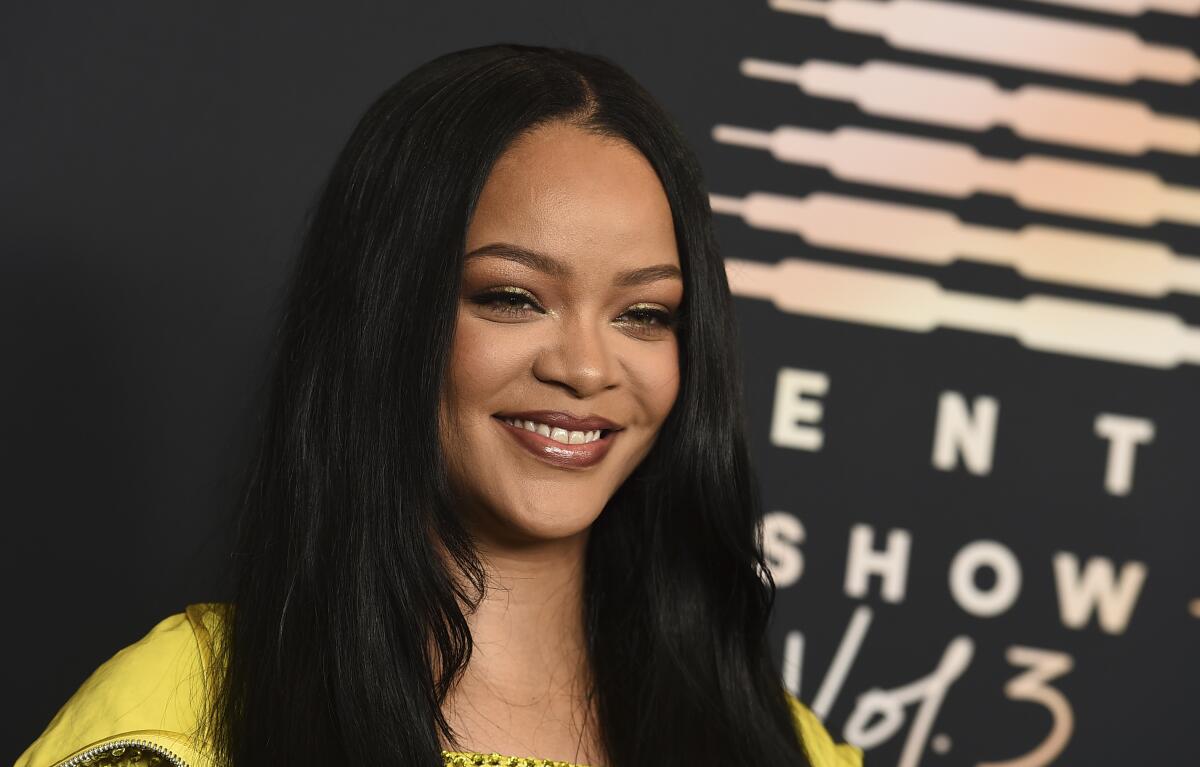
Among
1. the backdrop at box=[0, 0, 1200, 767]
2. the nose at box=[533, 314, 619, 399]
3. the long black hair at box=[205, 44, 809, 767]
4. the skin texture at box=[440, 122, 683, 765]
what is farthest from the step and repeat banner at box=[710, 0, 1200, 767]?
the nose at box=[533, 314, 619, 399]

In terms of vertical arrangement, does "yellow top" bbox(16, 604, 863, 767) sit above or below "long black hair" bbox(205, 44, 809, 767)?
below

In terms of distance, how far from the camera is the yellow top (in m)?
1.35

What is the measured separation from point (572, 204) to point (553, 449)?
242 mm

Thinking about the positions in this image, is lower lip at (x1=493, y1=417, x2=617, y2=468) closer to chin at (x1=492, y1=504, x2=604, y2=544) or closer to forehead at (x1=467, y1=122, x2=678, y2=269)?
chin at (x1=492, y1=504, x2=604, y2=544)

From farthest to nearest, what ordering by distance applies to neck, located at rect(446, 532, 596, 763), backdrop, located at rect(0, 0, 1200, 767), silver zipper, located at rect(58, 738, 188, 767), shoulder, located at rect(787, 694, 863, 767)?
backdrop, located at rect(0, 0, 1200, 767), shoulder, located at rect(787, 694, 863, 767), neck, located at rect(446, 532, 596, 763), silver zipper, located at rect(58, 738, 188, 767)

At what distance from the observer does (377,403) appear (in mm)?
1418

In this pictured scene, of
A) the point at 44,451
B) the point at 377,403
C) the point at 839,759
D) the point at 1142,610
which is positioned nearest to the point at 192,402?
the point at 44,451

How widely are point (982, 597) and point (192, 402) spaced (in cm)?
122

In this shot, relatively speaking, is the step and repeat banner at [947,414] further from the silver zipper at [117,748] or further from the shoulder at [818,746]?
the silver zipper at [117,748]

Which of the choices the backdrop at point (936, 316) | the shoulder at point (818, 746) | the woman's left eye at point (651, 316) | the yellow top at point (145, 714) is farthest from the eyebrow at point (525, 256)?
the backdrop at point (936, 316)

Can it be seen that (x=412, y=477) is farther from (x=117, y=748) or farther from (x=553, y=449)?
(x=117, y=748)

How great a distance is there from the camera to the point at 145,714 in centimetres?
137

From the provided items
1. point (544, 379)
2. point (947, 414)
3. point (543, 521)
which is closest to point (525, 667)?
point (543, 521)

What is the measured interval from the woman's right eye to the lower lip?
0.36 feet
